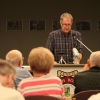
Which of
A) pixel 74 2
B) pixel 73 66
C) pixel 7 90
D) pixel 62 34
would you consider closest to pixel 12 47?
pixel 74 2

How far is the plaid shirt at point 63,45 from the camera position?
5.70m

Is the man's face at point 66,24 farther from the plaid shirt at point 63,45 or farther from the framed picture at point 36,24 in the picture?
the framed picture at point 36,24

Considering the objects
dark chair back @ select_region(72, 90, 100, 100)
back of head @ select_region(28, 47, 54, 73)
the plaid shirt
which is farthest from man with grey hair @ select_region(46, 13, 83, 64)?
dark chair back @ select_region(72, 90, 100, 100)

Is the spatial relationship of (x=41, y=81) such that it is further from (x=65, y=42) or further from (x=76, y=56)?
(x=65, y=42)

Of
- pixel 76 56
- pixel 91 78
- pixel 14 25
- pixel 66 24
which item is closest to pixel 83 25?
pixel 14 25

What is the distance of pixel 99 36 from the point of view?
10.3 meters

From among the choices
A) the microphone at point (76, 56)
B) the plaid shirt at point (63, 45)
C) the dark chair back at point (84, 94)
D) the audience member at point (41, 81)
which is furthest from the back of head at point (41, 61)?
the plaid shirt at point (63, 45)

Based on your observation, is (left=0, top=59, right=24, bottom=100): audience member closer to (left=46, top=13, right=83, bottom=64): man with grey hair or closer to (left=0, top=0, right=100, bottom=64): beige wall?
→ (left=46, top=13, right=83, bottom=64): man with grey hair

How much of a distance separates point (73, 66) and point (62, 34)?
3.28 feet

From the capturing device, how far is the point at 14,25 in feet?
33.6

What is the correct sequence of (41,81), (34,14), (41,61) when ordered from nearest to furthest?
1. (41,81)
2. (41,61)
3. (34,14)

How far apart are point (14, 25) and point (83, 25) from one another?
2365 millimetres

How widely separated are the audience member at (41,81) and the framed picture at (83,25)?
7.07 m

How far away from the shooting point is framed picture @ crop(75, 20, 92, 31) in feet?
33.8
